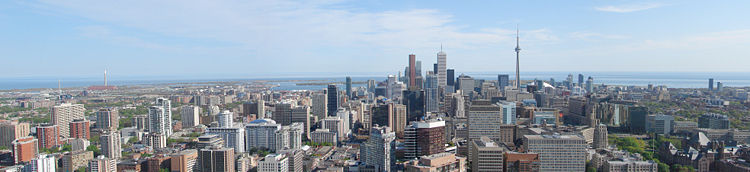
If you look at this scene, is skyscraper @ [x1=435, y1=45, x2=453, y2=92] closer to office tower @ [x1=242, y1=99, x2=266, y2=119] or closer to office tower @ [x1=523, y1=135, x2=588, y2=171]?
office tower @ [x1=242, y1=99, x2=266, y2=119]

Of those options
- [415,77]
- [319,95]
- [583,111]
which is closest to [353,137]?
[319,95]

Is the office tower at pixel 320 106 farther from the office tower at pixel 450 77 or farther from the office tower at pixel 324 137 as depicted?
the office tower at pixel 450 77

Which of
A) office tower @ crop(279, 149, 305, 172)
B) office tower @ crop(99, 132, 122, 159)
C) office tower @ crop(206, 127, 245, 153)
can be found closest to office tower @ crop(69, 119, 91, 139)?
office tower @ crop(99, 132, 122, 159)

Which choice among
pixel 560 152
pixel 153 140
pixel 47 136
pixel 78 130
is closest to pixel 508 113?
pixel 560 152

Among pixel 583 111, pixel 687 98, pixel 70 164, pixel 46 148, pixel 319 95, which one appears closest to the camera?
pixel 70 164

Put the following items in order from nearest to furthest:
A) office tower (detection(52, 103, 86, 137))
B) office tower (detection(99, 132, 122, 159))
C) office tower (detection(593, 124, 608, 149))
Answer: office tower (detection(99, 132, 122, 159)) → office tower (detection(593, 124, 608, 149)) → office tower (detection(52, 103, 86, 137))

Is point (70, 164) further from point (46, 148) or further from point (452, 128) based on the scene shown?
point (452, 128)
